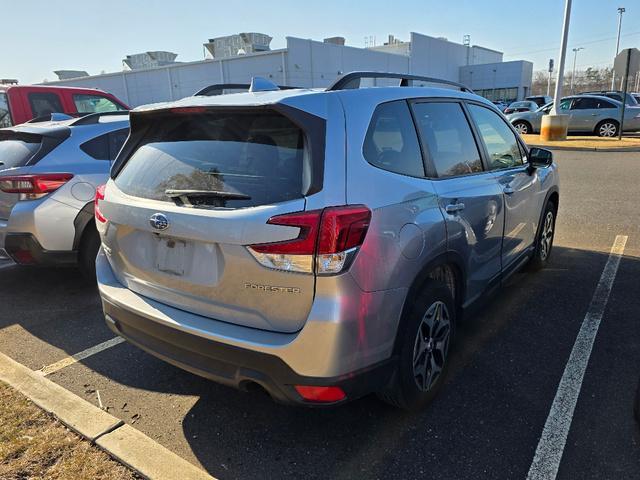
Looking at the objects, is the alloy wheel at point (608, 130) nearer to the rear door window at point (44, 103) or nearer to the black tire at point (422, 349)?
the rear door window at point (44, 103)

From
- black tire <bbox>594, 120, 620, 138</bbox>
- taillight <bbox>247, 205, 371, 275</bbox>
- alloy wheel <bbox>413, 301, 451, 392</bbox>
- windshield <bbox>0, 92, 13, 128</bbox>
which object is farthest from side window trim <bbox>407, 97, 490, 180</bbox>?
black tire <bbox>594, 120, 620, 138</bbox>

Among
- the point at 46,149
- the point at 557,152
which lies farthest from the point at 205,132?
the point at 557,152

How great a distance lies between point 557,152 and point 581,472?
51.6 ft

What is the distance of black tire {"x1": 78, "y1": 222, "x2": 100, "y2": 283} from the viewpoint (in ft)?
14.8

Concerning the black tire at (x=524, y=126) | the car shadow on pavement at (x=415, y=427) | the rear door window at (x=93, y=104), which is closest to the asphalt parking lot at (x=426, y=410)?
the car shadow on pavement at (x=415, y=427)

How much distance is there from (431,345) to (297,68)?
3751 cm

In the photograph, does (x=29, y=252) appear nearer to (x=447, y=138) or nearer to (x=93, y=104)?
(x=447, y=138)

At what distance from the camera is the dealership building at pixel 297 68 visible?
38.1 meters

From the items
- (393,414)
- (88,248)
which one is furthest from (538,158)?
(88,248)

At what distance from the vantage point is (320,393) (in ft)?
7.11

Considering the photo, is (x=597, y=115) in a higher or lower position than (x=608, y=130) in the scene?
higher

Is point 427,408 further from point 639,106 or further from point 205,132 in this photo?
point 639,106

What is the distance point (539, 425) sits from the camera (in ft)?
8.75

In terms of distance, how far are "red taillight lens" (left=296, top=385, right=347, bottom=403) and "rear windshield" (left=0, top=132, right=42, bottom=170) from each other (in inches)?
142
